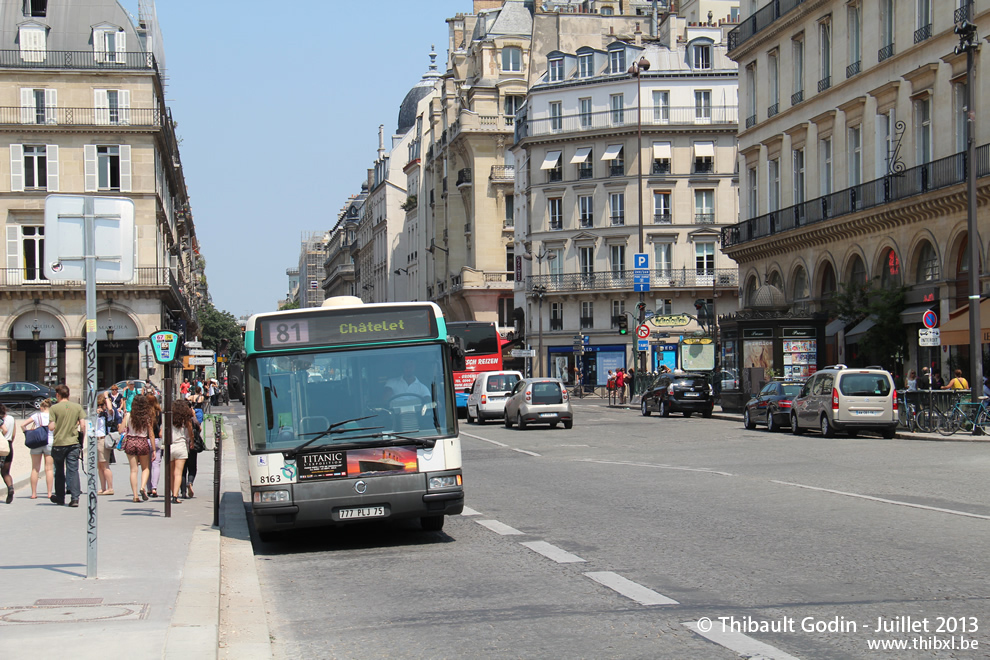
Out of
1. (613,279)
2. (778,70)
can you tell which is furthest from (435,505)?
(613,279)

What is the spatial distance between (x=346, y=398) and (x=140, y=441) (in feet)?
19.5

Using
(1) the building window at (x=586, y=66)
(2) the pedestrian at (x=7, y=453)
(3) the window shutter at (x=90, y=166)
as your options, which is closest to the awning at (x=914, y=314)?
(2) the pedestrian at (x=7, y=453)

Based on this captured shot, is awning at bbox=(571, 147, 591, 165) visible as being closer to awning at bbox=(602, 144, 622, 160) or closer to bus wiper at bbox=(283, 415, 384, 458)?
awning at bbox=(602, 144, 622, 160)

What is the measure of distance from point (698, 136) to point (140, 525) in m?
64.5

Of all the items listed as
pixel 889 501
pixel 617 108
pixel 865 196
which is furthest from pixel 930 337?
pixel 617 108

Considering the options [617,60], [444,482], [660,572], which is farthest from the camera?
[617,60]

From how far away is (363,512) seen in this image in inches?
490

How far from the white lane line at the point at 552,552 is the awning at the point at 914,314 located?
97.9 ft

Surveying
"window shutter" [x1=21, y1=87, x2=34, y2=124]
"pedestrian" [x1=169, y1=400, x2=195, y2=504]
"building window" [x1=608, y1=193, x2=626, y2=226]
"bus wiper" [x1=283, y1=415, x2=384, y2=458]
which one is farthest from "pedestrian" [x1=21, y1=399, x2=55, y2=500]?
"building window" [x1=608, y1=193, x2=626, y2=226]

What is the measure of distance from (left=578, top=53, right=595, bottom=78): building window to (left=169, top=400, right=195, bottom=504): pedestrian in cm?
6448

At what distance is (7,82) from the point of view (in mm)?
64000

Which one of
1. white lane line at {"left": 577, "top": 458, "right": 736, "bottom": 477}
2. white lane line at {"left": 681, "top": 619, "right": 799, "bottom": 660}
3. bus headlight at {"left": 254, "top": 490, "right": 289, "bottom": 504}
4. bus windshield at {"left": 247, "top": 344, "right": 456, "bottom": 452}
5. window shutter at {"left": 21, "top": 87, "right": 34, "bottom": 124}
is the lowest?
white lane line at {"left": 577, "top": 458, "right": 736, "bottom": 477}

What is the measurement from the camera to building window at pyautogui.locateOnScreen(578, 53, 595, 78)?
78.8 meters

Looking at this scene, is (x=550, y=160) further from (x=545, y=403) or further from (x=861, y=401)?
(x=861, y=401)
